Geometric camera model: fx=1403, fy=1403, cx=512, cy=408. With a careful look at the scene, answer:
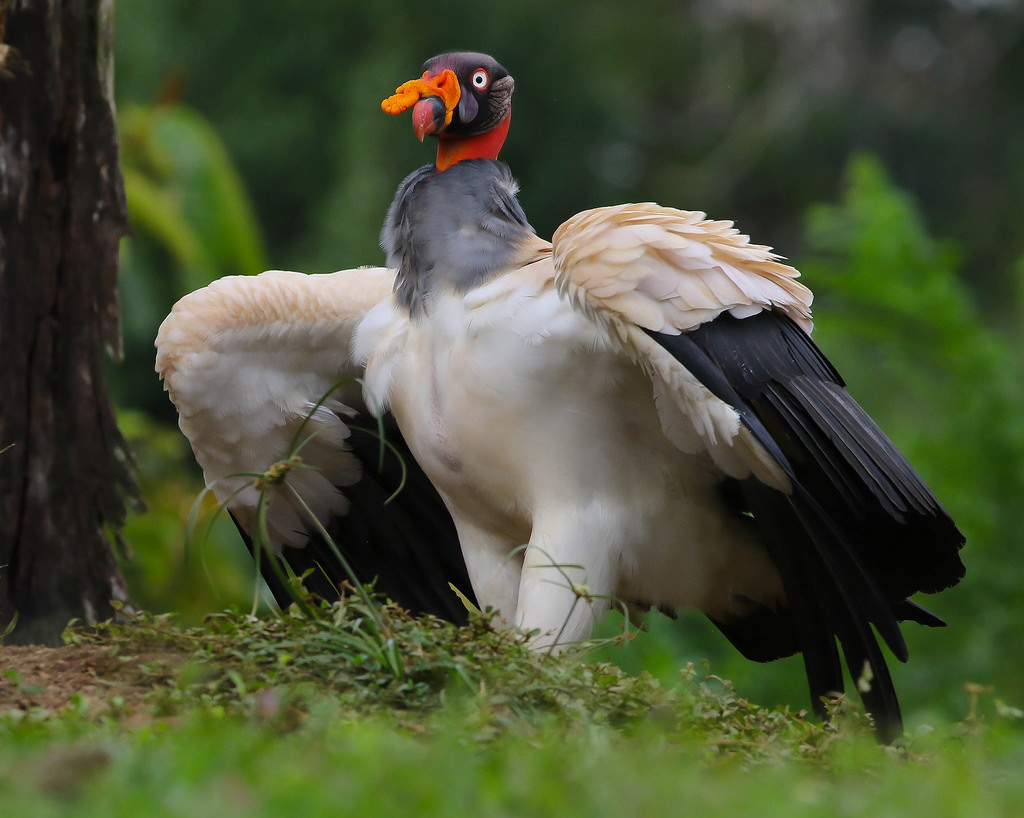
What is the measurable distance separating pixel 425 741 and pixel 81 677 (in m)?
0.98

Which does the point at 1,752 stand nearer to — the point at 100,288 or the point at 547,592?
the point at 547,592

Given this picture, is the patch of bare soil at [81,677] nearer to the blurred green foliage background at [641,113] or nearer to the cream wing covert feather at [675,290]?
the cream wing covert feather at [675,290]

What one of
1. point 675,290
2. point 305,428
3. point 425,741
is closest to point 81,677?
point 425,741

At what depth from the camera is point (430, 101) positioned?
4180 millimetres

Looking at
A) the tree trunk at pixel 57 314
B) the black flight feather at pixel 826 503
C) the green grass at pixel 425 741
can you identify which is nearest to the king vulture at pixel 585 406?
the black flight feather at pixel 826 503

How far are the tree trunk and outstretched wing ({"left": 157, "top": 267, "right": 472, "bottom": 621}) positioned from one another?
0.46m

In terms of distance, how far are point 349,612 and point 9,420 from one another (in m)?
1.74

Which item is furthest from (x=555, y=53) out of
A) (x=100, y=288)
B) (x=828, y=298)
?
(x=100, y=288)

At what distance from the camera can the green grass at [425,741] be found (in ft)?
6.95

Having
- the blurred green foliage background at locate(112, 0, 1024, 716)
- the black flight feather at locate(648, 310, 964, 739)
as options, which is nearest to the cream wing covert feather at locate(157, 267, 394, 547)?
the black flight feather at locate(648, 310, 964, 739)

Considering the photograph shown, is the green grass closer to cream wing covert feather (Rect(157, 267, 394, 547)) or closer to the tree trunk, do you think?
cream wing covert feather (Rect(157, 267, 394, 547))

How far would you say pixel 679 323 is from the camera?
139 inches

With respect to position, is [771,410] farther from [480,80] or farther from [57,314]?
[57,314]

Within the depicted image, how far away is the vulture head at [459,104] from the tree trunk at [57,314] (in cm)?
118
